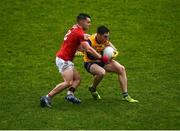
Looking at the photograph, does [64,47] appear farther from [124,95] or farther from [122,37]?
[122,37]

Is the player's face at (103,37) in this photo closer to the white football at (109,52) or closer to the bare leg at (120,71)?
the white football at (109,52)

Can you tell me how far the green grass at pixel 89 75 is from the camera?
11.9m

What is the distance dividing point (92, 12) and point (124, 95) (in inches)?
352

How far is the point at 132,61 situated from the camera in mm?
17438

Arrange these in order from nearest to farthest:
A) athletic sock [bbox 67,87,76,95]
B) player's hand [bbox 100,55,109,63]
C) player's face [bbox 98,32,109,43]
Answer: player's hand [bbox 100,55,109,63], player's face [bbox 98,32,109,43], athletic sock [bbox 67,87,76,95]

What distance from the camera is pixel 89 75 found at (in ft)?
52.6

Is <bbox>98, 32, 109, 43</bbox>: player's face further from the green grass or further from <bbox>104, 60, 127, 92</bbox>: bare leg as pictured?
the green grass

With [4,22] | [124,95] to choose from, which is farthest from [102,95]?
[4,22]

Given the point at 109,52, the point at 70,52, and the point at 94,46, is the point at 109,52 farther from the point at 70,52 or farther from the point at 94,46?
the point at 70,52

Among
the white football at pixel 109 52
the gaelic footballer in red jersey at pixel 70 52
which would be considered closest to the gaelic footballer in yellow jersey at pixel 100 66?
the white football at pixel 109 52

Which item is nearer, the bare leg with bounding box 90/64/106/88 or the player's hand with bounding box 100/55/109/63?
the player's hand with bounding box 100/55/109/63

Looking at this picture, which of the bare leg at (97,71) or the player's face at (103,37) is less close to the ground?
the player's face at (103,37)

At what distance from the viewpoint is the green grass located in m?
11.9

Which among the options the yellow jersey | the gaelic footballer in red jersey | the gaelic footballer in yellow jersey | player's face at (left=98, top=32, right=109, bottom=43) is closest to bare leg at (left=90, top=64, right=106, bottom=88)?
the gaelic footballer in yellow jersey
